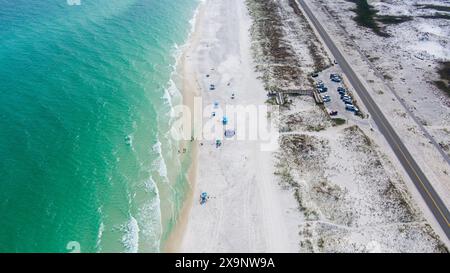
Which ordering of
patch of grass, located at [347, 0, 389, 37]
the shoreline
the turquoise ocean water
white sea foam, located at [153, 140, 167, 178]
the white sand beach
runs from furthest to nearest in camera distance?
patch of grass, located at [347, 0, 389, 37] < white sea foam, located at [153, 140, 167, 178] < the turquoise ocean water < the shoreline < the white sand beach

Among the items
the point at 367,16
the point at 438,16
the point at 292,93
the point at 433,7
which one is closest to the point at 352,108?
the point at 292,93

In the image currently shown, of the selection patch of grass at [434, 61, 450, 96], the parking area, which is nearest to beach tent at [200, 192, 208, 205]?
the parking area

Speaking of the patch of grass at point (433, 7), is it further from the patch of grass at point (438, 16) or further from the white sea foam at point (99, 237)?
the white sea foam at point (99, 237)

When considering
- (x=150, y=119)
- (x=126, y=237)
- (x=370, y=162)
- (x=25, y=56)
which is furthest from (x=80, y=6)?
(x=370, y=162)

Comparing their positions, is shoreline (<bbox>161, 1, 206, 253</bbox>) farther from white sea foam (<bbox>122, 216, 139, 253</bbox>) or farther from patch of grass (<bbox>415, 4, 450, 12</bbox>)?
patch of grass (<bbox>415, 4, 450, 12</bbox>)

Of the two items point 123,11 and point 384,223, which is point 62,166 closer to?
point 384,223

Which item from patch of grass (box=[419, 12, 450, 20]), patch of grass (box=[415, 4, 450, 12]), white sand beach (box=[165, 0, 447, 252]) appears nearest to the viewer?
white sand beach (box=[165, 0, 447, 252])
